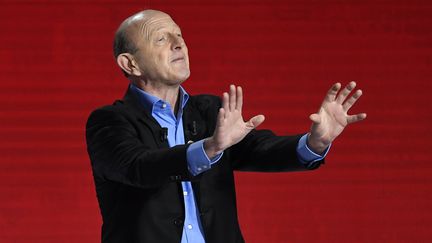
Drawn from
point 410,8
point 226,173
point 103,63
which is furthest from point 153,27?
point 410,8

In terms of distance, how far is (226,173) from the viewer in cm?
234

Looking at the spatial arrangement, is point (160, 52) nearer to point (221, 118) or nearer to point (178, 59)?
point (178, 59)

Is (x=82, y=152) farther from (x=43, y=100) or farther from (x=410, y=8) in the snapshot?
(x=410, y=8)

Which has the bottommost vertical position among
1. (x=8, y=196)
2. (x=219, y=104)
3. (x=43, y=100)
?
(x=8, y=196)

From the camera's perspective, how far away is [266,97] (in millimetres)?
4145

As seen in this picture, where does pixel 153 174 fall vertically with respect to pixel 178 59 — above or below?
below

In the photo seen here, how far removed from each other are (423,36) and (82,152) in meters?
1.71

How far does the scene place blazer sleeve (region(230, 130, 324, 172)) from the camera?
7.49 ft

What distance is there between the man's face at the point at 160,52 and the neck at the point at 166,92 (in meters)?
0.02

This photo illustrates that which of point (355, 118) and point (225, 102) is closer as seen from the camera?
point (225, 102)

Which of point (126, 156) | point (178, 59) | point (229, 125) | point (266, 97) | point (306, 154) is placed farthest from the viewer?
point (266, 97)

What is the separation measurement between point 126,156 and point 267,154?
0.41m

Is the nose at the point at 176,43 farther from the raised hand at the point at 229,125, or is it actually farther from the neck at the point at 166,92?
the raised hand at the point at 229,125

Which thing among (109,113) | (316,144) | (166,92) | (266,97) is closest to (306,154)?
(316,144)
